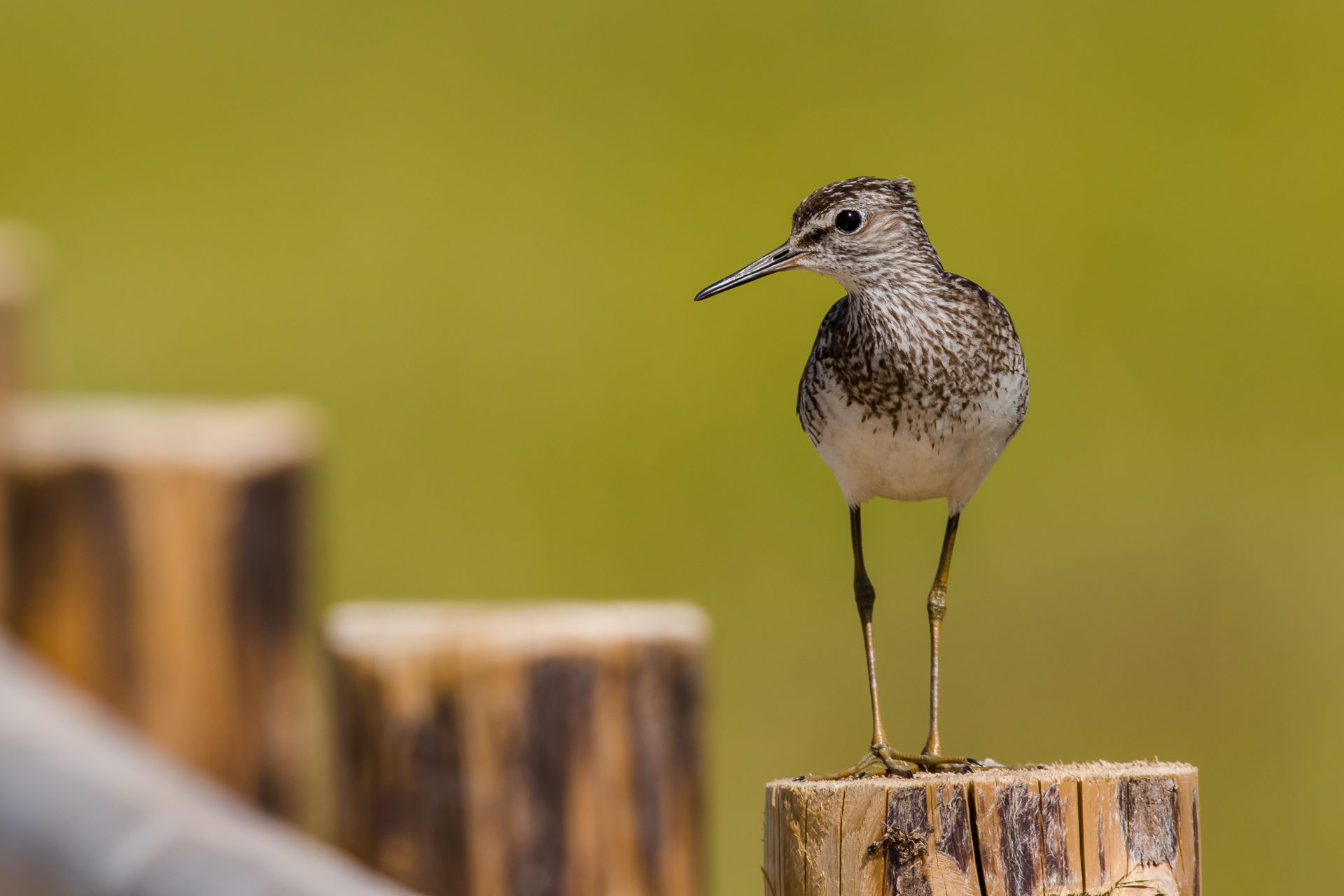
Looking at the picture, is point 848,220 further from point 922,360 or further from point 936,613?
point 936,613

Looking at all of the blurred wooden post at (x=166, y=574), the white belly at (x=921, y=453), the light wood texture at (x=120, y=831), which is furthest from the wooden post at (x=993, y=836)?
the blurred wooden post at (x=166, y=574)

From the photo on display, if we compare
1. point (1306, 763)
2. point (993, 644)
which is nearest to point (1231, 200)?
point (993, 644)

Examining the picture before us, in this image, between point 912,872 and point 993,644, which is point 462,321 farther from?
point 912,872

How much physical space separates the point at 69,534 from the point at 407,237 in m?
4.25

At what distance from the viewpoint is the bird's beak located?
2.15 m

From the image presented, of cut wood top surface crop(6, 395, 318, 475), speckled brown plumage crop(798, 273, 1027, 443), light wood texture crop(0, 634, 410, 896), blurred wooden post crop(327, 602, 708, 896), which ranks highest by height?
speckled brown plumage crop(798, 273, 1027, 443)

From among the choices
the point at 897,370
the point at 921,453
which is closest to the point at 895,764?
the point at 921,453

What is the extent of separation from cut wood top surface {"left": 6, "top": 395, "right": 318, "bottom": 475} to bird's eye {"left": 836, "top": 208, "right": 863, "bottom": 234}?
2.98 m

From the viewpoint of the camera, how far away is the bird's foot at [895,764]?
7.93 feet

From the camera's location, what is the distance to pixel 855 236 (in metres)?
2.41

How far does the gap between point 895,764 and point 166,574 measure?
123 inches

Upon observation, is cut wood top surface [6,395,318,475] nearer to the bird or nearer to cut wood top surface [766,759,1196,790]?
the bird

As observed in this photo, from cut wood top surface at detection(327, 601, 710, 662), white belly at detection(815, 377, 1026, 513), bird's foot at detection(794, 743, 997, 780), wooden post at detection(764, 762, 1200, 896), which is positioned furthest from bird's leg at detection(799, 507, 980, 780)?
cut wood top surface at detection(327, 601, 710, 662)

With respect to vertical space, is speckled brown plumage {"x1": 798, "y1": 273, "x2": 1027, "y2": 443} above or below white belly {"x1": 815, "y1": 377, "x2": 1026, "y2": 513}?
above
